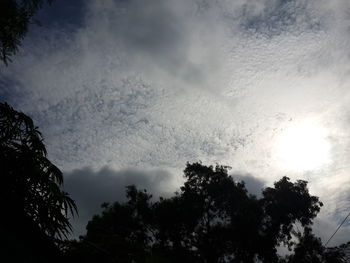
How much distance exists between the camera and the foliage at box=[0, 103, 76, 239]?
5207 mm

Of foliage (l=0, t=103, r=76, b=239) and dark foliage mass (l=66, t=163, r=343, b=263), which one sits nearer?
foliage (l=0, t=103, r=76, b=239)

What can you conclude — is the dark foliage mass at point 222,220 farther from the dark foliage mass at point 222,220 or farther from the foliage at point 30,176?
the foliage at point 30,176

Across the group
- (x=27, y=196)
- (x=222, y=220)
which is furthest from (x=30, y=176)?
(x=222, y=220)

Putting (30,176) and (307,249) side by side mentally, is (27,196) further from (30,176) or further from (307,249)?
(307,249)

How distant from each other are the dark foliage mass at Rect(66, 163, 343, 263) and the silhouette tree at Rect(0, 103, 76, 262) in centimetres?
2615

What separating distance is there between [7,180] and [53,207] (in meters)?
0.94

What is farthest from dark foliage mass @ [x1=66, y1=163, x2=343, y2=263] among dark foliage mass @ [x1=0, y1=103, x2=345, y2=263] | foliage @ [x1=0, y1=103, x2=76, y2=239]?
foliage @ [x1=0, y1=103, x2=76, y2=239]

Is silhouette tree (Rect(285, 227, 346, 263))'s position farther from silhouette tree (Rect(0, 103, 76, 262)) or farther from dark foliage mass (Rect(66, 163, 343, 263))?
silhouette tree (Rect(0, 103, 76, 262))

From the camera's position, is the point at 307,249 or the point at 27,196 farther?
the point at 307,249

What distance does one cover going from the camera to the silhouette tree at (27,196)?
14.4 feet

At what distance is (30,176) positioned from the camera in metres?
5.59

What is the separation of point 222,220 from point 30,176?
29.8 meters

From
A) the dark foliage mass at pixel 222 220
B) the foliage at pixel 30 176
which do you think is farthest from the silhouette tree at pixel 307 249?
the foliage at pixel 30 176

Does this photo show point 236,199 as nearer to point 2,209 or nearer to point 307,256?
point 307,256
